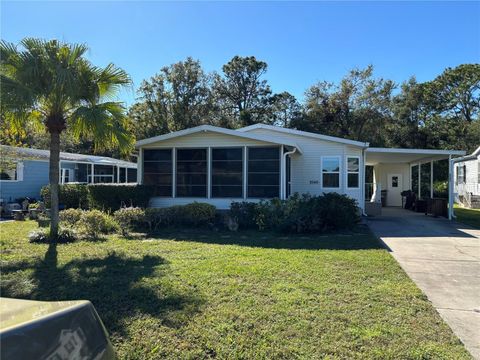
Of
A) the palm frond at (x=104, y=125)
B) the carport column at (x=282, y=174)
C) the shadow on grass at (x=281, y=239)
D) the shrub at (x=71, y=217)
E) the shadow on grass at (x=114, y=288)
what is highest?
the palm frond at (x=104, y=125)

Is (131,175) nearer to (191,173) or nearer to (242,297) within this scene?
(191,173)

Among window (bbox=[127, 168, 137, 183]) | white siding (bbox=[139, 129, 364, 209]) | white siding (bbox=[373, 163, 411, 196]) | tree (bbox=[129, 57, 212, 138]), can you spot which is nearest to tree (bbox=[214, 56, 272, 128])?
tree (bbox=[129, 57, 212, 138])

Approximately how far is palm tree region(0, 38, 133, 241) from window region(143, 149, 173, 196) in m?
4.53

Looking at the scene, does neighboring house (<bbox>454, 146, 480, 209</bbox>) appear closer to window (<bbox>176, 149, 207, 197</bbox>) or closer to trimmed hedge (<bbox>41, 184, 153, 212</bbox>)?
window (<bbox>176, 149, 207, 197</bbox>)

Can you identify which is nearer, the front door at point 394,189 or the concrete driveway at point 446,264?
the concrete driveway at point 446,264

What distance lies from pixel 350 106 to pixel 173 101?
49.1ft

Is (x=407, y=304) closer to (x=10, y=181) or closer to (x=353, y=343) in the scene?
(x=353, y=343)

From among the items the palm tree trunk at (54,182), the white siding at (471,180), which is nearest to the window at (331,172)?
the palm tree trunk at (54,182)

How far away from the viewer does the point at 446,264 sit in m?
7.23

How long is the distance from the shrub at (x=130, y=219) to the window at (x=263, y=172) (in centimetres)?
431

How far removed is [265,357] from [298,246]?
18.1 feet

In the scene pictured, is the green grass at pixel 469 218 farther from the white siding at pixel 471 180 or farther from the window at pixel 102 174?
the window at pixel 102 174

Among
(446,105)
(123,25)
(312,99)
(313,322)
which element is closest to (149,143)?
(123,25)

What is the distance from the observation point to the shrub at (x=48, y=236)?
934 centimetres
